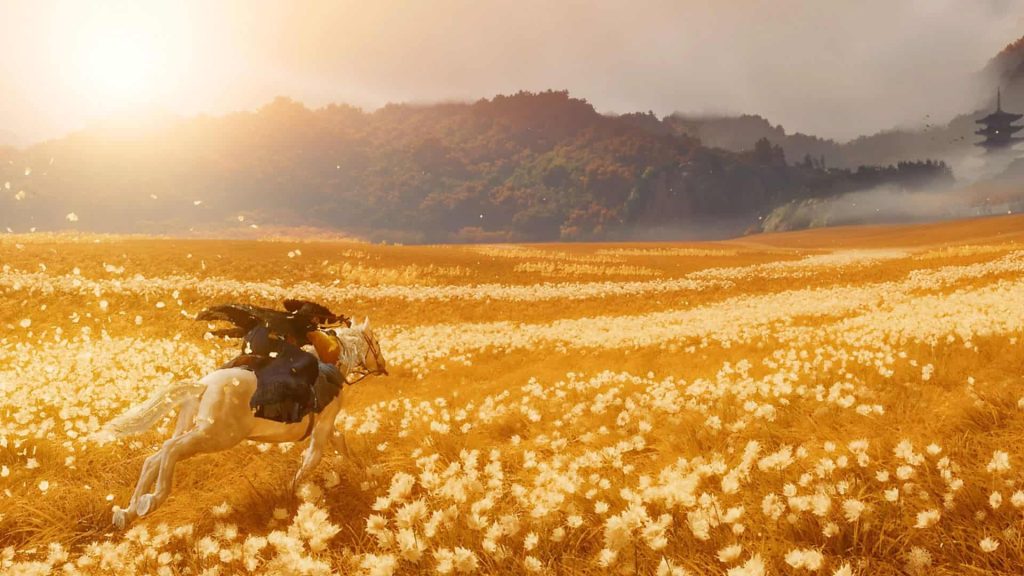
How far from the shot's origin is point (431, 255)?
1797 inches

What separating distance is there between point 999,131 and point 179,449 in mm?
237237

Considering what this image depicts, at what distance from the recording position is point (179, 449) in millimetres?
5145

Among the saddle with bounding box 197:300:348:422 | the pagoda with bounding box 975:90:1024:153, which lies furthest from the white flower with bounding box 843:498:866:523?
the pagoda with bounding box 975:90:1024:153

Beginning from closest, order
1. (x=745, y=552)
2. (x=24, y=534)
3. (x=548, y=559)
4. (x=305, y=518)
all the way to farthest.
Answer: (x=745, y=552)
(x=548, y=559)
(x=305, y=518)
(x=24, y=534)

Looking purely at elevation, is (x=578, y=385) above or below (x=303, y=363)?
below

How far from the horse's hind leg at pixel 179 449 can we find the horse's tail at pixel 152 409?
35 cm

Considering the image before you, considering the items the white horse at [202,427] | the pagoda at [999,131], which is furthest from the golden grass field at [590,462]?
the pagoda at [999,131]

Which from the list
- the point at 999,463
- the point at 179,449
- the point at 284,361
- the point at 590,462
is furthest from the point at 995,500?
the point at 179,449

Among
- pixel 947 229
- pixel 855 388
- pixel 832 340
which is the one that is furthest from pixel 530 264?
pixel 947 229

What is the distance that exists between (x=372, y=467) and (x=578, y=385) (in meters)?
4.38

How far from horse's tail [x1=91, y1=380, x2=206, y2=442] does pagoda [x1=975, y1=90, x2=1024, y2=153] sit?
224460 mm

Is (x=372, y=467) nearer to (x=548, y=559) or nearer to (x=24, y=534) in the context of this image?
(x=548, y=559)

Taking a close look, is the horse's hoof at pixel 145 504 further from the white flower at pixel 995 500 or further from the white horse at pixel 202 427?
the white flower at pixel 995 500

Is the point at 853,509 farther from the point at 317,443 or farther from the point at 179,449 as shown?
the point at 179,449
